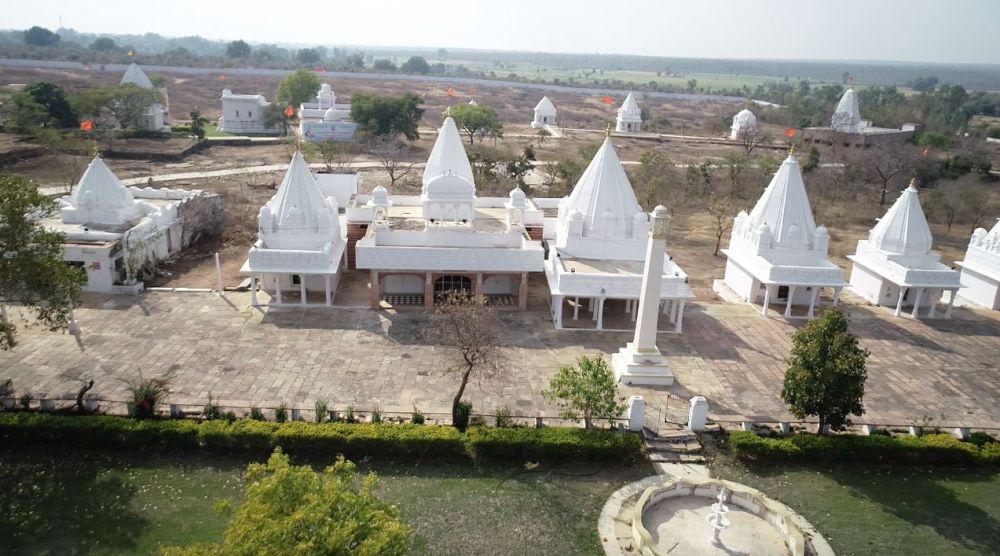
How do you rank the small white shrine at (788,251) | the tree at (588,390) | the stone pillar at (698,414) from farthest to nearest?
the small white shrine at (788,251), the stone pillar at (698,414), the tree at (588,390)

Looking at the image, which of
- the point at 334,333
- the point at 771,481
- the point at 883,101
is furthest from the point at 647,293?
the point at 883,101

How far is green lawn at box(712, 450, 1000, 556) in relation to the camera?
16.2 meters

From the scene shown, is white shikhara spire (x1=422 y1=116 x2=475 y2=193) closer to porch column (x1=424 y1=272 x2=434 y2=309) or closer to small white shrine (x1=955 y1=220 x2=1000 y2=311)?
porch column (x1=424 y1=272 x2=434 y2=309)

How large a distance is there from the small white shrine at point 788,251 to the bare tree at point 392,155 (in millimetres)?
26670

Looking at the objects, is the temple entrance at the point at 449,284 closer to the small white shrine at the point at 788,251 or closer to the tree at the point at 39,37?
the small white shrine at the point at 788,251

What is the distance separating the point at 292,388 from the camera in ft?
71.5

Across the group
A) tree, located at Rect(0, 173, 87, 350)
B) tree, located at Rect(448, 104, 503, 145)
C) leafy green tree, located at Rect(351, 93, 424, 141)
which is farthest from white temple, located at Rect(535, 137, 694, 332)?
leafy green tree, located at Rect(351, 93, 424, 141)

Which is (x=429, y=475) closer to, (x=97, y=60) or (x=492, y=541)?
(x=492, y=541)

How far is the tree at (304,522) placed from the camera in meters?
10.2

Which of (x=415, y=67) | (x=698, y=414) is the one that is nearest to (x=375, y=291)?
(x=698, y=414)

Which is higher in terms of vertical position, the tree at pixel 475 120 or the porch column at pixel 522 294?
the tree at pixel 475 120

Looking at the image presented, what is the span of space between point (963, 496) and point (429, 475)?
544 inches

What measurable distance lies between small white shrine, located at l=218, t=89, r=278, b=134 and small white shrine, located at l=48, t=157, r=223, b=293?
3876 centimetres

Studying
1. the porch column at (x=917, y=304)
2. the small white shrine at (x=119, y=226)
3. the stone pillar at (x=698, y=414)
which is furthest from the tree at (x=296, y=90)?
the stone pillar at (x=698, y=414)
